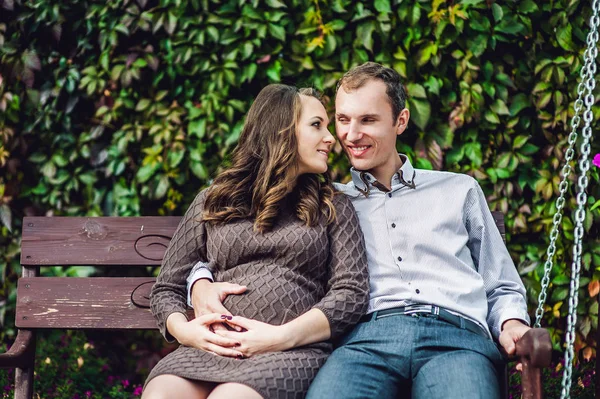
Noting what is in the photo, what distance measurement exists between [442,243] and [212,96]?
1.57 metres

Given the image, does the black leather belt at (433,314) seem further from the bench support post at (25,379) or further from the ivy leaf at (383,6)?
the ivy leaf at (383,6)

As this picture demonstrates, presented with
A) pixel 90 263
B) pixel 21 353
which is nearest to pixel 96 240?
pixel 90 263

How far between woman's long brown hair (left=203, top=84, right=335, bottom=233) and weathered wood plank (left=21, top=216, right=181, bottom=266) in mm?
470

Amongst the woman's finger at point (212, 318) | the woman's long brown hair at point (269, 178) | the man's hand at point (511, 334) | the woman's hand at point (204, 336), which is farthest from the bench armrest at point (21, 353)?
the man's hand at point (511, 334)

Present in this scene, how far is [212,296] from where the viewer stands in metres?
2.86

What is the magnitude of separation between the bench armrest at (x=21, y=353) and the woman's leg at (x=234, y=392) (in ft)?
3.40

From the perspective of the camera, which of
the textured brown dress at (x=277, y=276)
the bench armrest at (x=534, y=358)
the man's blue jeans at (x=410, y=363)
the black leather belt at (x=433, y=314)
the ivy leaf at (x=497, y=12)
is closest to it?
the bench armrest at (x=534, y=358)

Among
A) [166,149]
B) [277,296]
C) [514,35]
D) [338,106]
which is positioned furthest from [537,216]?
[166,149]

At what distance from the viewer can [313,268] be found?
2.93 metres

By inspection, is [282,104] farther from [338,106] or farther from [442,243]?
[442,243]

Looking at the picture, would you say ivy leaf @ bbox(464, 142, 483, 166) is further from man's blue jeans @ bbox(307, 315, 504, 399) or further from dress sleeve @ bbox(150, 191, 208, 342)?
dress sleeve @ bbox(150, 191, 208, 342)

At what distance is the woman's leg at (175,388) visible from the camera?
8.25 feet

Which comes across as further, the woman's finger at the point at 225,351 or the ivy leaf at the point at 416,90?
the ivy leaf at the point at 416,90

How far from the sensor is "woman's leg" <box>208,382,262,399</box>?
2459 millimetres
